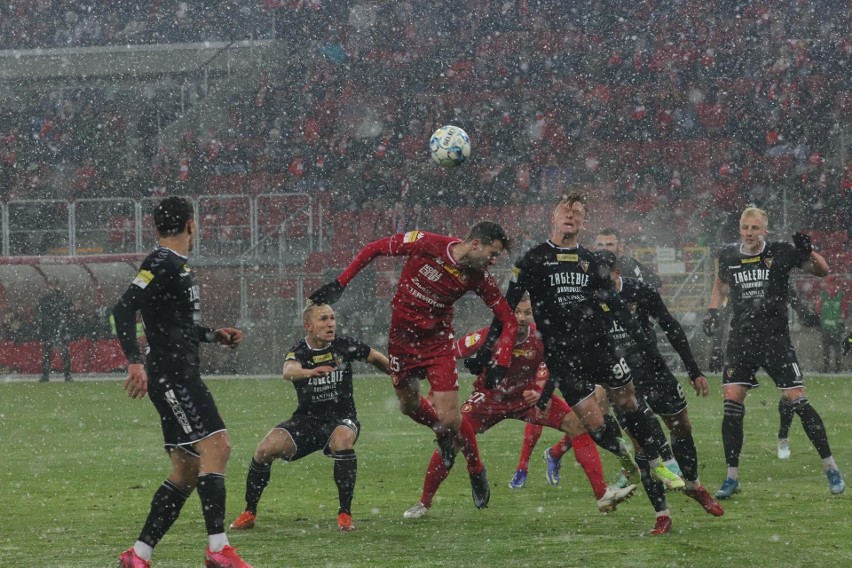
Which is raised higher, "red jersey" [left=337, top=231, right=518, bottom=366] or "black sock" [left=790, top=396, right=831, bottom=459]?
"red jersey" [left=337, top=231, right=518, bottom=366]

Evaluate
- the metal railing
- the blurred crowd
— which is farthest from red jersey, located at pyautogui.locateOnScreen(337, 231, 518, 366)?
the blurred crowd

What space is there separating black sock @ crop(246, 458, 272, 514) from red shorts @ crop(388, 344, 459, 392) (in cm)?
110

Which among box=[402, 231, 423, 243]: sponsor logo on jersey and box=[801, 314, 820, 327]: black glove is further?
box=[801, 314, 820, 327]: black glove

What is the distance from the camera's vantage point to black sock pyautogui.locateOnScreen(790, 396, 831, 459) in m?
9.11

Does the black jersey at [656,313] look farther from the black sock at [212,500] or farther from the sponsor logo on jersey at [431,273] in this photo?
the black sock at [212,500]

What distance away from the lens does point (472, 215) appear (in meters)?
26.1

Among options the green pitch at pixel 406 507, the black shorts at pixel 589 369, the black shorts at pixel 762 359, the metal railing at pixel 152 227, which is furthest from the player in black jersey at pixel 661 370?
the metal railing at pixel 152 227

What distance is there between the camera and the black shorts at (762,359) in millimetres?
9227

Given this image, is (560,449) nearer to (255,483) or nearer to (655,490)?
(655,490)

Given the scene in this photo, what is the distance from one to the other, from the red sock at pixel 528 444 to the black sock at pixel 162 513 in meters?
4.21

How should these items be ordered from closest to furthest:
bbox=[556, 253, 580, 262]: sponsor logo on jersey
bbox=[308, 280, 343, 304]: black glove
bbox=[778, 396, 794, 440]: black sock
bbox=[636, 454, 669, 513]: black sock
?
1. bbox=[636, 454, 669, 513]: black sock
2. bbox=[308, 280, 343, 304]: black glove
3. bbox=[556, 253, 580, 262]: sponsor logo on jersey
4. bbox=[778, 396, 794, 440]: black sock

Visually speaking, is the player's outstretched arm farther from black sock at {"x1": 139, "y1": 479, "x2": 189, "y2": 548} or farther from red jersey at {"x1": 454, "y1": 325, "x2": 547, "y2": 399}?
red jersey at {"x1": 454, "y1": 325, "x2": 547, "y2": 399}

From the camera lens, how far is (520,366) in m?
9.43

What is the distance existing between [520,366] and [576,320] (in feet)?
6.20
